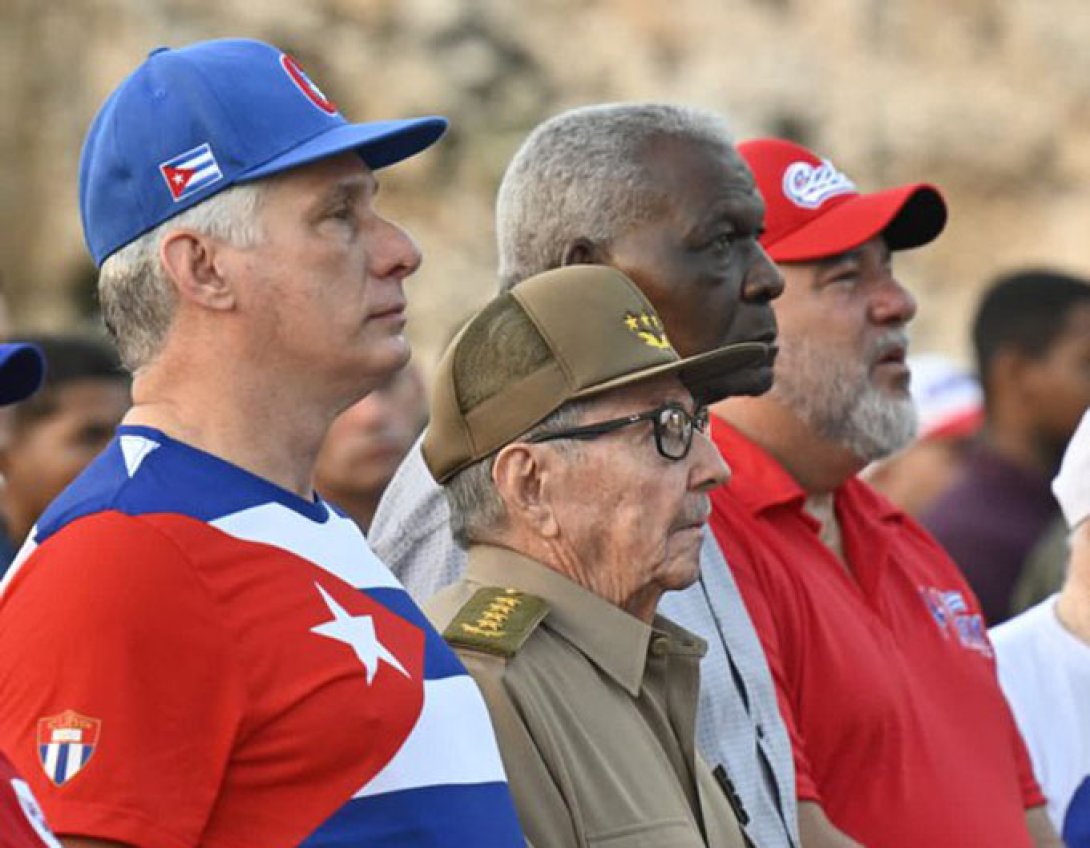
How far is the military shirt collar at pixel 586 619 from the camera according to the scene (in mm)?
3412

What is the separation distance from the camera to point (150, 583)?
2738 millimetres

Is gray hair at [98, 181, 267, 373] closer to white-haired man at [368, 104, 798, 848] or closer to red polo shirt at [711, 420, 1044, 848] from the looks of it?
white-haired man at [368, 104, 798, 848]

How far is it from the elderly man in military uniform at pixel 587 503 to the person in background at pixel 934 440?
485 cm

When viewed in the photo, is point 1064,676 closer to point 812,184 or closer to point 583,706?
point 812,184

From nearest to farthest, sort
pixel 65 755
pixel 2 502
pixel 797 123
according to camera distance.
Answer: pixel 65 755 < pixel 2 502 < pixel 797 123

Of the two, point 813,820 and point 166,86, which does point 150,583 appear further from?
point 813,820

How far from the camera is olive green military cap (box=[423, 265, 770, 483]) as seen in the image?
11.3 feet

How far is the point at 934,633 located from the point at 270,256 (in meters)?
1.86

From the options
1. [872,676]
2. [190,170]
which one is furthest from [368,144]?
[872,676]

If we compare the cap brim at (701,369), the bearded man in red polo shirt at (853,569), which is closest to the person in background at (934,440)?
the bearded man in red polo shirt at (853,569)

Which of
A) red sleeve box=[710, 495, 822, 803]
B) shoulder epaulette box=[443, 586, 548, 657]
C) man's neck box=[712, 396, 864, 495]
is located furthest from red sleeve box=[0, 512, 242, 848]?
man's neck box=[712, 396, 864, 495]

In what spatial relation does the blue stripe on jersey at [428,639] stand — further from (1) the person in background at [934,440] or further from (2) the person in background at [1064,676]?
(1) the person in background at [934,440]

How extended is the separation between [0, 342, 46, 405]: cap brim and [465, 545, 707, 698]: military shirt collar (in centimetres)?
90

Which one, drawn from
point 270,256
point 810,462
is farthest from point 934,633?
point 270,256
